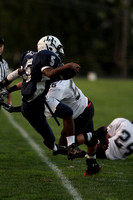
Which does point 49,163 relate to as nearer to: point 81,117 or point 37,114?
point 81,117

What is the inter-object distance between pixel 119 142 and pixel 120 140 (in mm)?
33

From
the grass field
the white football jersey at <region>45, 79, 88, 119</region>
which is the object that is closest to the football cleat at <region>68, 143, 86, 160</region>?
the grass field

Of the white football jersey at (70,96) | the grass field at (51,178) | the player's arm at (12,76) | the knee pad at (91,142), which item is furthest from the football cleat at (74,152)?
the player's arm at (12,76)

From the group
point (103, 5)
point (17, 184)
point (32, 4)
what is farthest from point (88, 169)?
point (103, 5)

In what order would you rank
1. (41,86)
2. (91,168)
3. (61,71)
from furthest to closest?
1. (91,168)
2. (41,86)
3. (61,71)

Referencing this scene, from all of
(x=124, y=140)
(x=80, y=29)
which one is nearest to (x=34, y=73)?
(x=124, y=140)

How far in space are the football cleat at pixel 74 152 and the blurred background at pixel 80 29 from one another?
47.1 metres

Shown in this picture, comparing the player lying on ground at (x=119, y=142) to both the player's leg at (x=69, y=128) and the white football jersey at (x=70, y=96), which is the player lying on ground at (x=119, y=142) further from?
the player's leg at (x=69, y=128)

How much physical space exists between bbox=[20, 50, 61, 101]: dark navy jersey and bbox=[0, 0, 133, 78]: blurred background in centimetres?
4696

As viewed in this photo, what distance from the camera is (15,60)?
5288 centimetres

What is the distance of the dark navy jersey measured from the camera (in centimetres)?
599

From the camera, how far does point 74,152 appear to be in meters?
6.18

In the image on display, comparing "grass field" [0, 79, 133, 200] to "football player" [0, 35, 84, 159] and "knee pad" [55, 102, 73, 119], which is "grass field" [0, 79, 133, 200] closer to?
"football player" [0, 35, 84, 159]

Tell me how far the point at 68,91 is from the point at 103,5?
53400 millimetres
